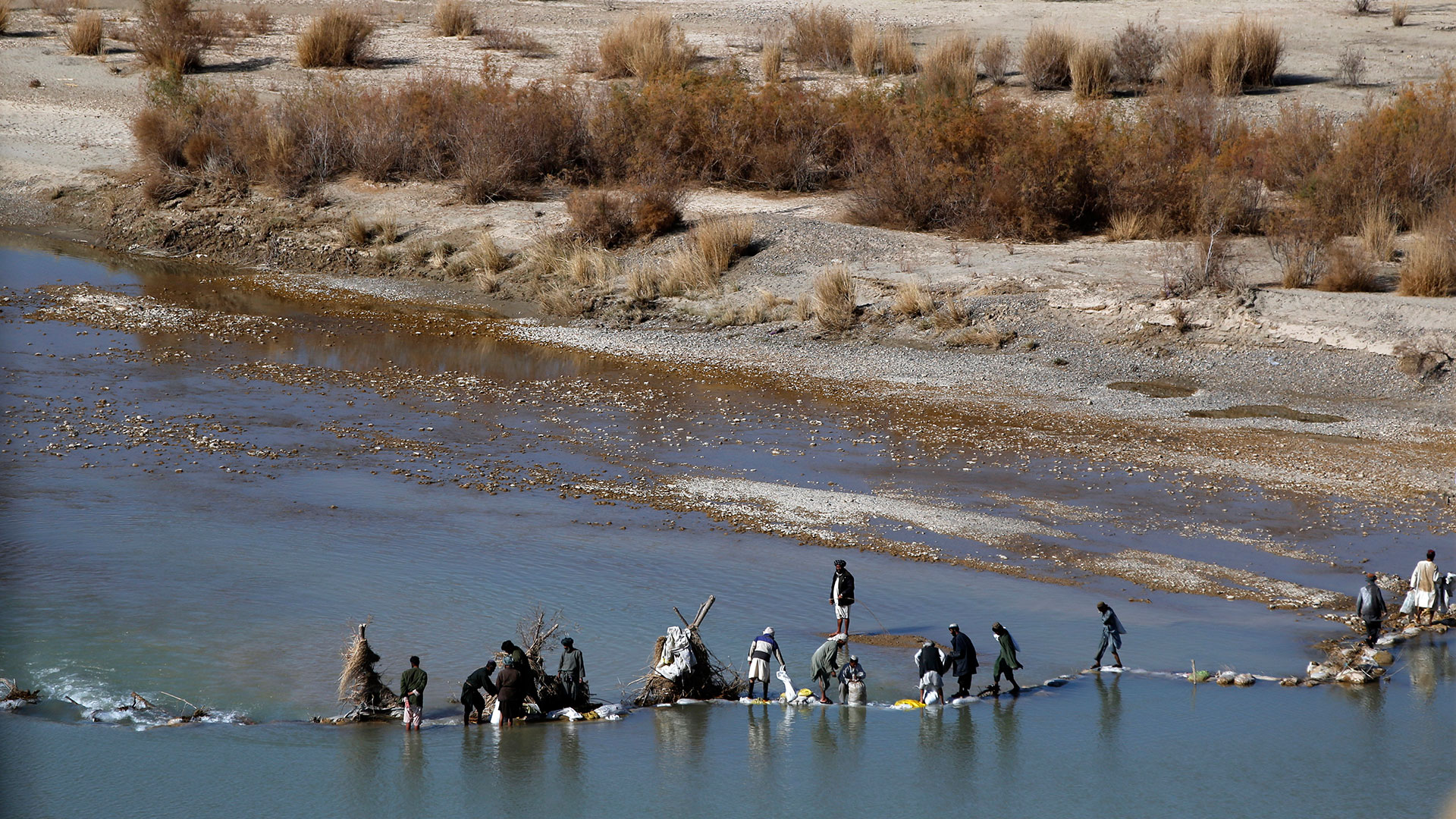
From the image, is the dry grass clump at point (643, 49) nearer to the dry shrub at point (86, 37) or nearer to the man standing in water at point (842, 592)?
the dry shrub at point (86, 37)

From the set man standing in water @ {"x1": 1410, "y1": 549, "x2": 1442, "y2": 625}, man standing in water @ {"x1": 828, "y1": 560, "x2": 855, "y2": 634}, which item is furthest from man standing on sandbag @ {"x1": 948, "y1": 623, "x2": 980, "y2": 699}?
man standing in water @ {"x1": 1410, "y1": 549, "x2": 1442, "y2": 625}

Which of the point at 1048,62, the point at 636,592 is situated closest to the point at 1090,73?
the point at 1048,62

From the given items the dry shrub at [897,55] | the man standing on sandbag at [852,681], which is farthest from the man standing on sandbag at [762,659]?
the dry shrub at [897,55]

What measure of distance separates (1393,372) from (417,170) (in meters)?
24.5

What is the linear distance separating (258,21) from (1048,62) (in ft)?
89.7

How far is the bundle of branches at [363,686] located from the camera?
1249 centimetres

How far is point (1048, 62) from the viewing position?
38.1 metres

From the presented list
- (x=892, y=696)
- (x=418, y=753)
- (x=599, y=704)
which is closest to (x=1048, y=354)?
(x=892, y=696)

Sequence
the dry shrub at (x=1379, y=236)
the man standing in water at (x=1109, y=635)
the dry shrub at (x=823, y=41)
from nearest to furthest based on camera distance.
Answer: the man standing in water at (x=1109, y=635)
the dry shrub at (x=1379, y=236)
the dry shrub at (x=823, y=41)

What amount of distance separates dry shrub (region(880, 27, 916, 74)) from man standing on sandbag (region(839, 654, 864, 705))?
30154 millimetres

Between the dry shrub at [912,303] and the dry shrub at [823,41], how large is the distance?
56.8 ft

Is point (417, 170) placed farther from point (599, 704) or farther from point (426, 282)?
point (599, 704)

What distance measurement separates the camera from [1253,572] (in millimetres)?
16047

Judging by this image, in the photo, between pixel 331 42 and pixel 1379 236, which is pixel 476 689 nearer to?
pixel 1379 236
